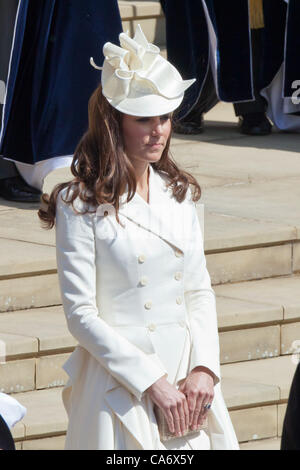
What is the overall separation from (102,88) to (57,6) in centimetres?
243

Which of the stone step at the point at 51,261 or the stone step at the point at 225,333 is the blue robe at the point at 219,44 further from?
the stone step at the point at 225,333

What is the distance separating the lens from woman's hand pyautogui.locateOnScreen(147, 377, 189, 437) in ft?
9.84

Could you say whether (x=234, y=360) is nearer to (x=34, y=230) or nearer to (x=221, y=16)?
(x=34, y=230)

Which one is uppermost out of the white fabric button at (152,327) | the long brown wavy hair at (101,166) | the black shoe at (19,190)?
the long brown wavy hair at (101,166)

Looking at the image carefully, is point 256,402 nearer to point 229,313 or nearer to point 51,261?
point 229,313

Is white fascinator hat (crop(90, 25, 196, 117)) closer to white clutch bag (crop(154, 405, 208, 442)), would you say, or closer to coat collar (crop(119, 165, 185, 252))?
coat collar (crop(119, 165, 185, 252))

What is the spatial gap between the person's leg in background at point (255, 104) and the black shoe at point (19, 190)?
2236mm

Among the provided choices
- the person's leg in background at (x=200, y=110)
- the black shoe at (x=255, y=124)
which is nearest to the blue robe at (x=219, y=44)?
the person's leg in background at (x=200, y=110)

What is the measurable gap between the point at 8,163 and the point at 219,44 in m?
2.24

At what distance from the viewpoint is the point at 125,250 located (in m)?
3.07

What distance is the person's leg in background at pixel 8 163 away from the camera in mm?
5522

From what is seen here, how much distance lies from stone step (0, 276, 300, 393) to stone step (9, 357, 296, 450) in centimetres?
5

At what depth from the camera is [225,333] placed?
4801 millimetres
